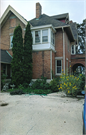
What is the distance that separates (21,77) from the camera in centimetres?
1055

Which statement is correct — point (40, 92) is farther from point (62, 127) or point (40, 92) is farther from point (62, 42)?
point (62, 42)

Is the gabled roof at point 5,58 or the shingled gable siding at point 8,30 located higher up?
the shingled gable siding at point 8,30

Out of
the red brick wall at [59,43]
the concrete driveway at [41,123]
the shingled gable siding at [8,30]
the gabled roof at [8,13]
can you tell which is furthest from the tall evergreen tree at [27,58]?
the concrete driveway at [41,123]

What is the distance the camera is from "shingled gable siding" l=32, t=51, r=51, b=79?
37.9ft

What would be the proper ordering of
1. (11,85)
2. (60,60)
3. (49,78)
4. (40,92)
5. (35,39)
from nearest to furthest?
(40,92) < (11,85) < (49,78) < (35,39) < (60,60)

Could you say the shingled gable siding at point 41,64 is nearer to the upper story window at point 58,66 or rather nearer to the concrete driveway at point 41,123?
the upper story window at point 58,66

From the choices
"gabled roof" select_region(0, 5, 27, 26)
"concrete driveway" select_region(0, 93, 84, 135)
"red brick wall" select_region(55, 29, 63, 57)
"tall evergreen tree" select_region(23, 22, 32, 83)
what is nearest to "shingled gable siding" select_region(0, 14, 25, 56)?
"gabled roof" select_region(0, 5, 27, 26)

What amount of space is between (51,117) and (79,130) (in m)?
1.11

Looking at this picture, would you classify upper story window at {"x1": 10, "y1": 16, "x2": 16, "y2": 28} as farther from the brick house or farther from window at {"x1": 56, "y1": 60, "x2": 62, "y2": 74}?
window at {"x1": 56, "y1": 60, "x2": 62, "y2": 74}

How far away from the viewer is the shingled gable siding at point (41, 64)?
1154cm

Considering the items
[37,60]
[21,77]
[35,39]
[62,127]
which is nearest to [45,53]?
[37,60]

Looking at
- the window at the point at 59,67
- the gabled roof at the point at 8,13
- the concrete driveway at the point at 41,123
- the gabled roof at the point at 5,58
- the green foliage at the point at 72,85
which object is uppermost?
the gabled roof at the point at 8,13

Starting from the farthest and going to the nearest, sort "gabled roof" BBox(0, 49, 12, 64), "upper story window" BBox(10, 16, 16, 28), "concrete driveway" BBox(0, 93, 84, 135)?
1. "upper story window" BBox(10, 16, 16, 28)
2. "gabled roof" BBox(0, 49, 12, 64)
3. "concrete driveway" BBox(0, 93, 84, 135)

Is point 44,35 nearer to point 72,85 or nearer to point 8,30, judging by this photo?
point 8,30
